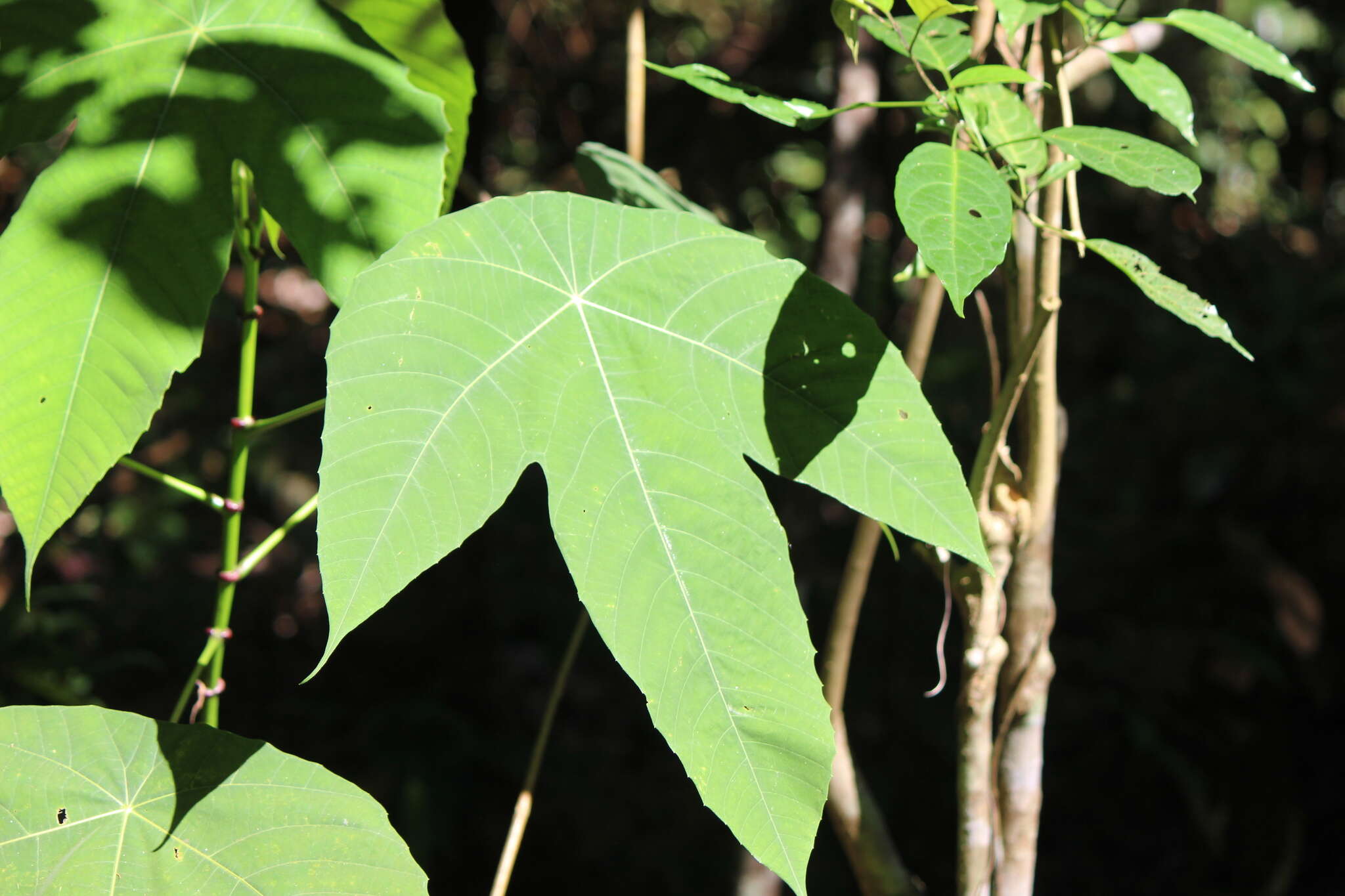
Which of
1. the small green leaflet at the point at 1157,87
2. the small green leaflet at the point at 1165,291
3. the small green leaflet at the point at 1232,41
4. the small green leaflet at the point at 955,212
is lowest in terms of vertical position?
the small green leaflet at the point at 1165,291

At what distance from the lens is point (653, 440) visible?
53 cm

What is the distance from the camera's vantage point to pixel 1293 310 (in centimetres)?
309

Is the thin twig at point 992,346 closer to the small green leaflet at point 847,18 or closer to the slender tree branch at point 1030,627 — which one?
the slender tree branch at point 1030,627

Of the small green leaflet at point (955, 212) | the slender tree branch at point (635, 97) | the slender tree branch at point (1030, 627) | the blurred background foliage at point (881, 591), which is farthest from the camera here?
the blurred background foliage at point (881, 591)

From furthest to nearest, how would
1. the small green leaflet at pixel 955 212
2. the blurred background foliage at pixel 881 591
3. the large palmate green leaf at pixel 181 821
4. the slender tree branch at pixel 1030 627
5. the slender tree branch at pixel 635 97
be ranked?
the blurred background foliage at pixel 881 591, the slender tree branch at pixel 635 97, the slender tree branch at pixel 1030 627, the large palmate green leaf at pixel 181 821, the small green leaflet at pixel 955 212

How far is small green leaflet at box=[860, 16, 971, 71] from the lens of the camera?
0.55m

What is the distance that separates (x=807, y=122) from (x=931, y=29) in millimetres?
89

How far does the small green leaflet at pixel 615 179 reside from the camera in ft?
2.39

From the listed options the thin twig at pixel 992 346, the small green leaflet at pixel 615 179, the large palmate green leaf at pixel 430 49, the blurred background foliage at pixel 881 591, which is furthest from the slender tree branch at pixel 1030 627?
the blurred background foliage at pixel 881 591

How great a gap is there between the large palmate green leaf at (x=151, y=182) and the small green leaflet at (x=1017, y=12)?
32cm

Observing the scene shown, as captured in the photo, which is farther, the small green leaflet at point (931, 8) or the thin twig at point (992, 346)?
the thin twig at point (992, 346)

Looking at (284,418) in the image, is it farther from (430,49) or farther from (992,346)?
(992,346)

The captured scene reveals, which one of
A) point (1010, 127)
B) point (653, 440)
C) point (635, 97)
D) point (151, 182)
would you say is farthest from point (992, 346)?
point (151, 182)

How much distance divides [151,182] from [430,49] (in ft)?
0.73
